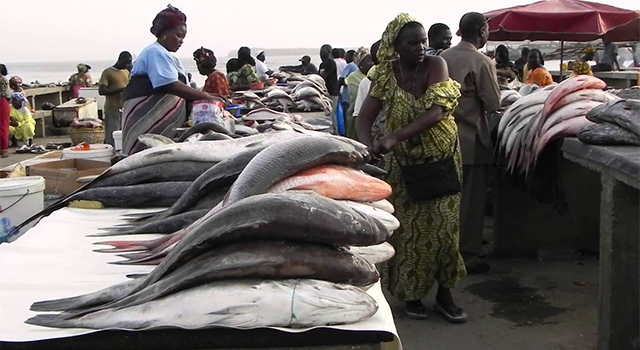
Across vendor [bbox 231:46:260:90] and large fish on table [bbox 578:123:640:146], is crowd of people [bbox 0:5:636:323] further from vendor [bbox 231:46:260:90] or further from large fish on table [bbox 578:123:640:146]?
vendor [bbox 231:46:260:90]

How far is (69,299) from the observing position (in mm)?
2072

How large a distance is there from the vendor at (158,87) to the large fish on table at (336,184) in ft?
8.00

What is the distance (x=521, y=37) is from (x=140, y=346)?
13111 mm

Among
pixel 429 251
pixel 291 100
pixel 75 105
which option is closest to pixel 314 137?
pixel 429 251

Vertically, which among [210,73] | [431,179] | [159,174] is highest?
[210,73]

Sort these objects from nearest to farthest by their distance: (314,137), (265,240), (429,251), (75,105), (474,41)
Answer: (265,240) → (314,137) → (429,251) → (474,41) → (75,105)

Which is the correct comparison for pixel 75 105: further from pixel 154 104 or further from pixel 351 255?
pixel 351 255

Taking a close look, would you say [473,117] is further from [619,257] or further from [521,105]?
[619,257]

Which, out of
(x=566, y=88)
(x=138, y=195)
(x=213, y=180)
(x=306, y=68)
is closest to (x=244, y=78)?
(x=566, y=88)

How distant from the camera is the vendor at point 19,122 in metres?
15.2

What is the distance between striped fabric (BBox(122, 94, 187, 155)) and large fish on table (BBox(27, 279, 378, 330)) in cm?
309

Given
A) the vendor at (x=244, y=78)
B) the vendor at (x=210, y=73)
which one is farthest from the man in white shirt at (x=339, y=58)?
the vendor at (x=210, y=73)

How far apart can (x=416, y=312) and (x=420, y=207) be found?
34.6 inches

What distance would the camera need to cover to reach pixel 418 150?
4.57 m
